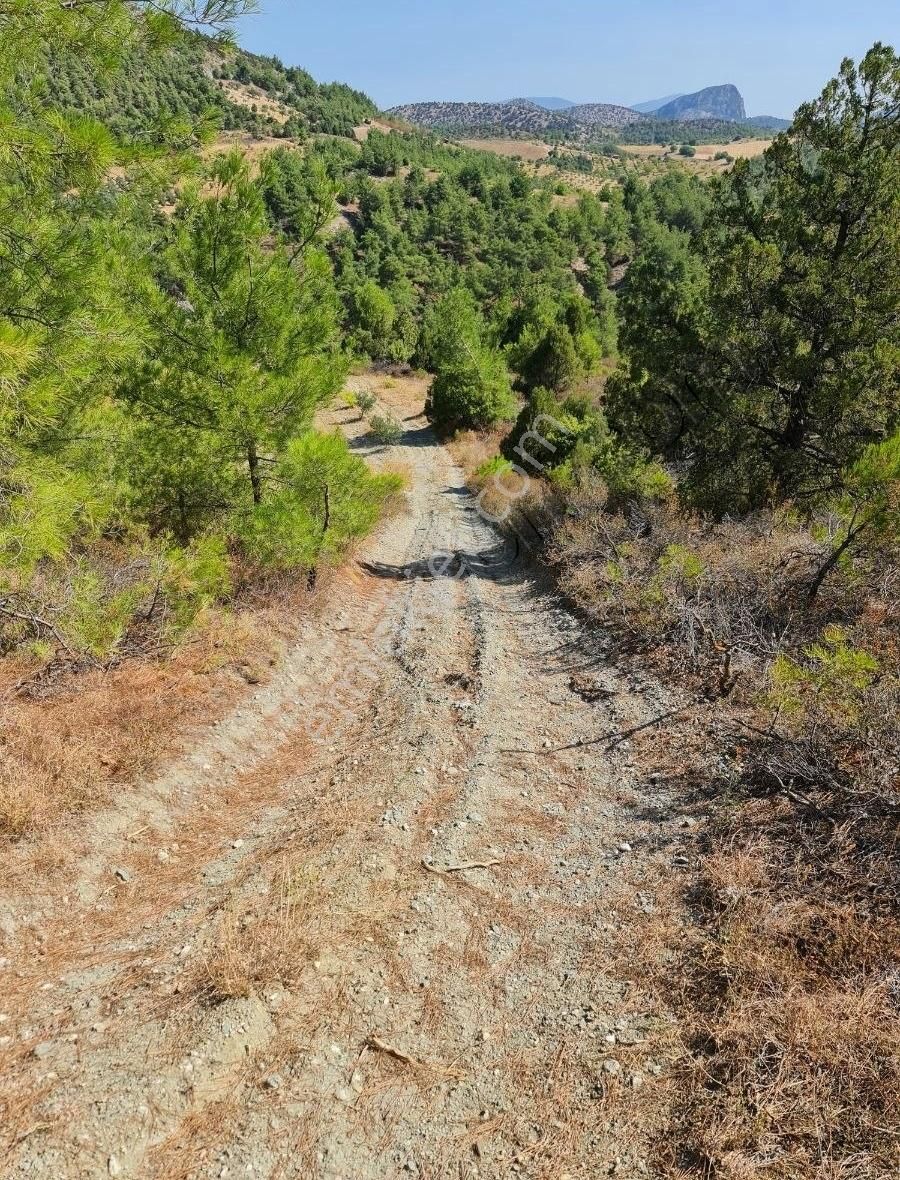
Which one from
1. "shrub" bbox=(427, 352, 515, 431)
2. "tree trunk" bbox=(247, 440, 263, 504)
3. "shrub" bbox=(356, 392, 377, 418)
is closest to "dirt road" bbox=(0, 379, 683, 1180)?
"tree trunk" bbox=(247, 440, 263, 504)

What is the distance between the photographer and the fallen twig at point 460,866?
4414 millimetres

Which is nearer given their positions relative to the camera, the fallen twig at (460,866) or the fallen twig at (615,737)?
the fallen twig at (460,866)

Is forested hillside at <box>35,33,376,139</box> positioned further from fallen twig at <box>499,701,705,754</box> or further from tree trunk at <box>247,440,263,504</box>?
fallen twig at <box>499,701,705,754</box>

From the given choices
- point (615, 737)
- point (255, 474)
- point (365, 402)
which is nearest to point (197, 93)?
point (365, 402)

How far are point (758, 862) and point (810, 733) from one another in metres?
1.21

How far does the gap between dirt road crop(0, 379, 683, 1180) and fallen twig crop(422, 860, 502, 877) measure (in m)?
0.01

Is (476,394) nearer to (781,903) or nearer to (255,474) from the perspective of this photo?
(255,474)

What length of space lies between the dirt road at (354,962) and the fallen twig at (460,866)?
0.01m

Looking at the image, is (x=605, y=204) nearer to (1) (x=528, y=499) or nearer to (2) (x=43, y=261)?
(1) (x=528, y=499)

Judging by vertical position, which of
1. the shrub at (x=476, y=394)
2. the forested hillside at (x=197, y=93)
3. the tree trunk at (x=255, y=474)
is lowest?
the tree trunk at (x=255, y=474)

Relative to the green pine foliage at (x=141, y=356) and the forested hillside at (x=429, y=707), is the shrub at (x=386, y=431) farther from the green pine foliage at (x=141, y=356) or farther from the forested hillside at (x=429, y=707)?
the green pine foliage at (x=141, y=356)

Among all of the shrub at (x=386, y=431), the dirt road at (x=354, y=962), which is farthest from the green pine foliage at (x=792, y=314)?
the shrub at (x=386, y=431)

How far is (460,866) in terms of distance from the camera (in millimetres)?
4469

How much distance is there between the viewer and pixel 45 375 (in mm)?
4031
